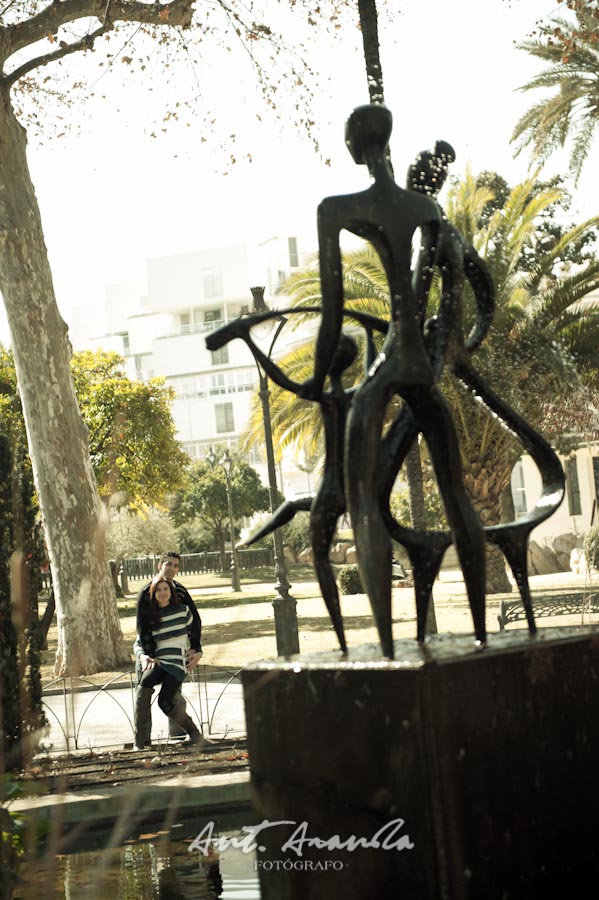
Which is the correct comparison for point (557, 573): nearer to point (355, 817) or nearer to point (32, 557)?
point (32, 557)

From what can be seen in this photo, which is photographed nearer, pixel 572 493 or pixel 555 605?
pixel 555 605

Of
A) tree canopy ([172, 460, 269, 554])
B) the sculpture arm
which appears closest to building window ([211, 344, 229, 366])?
tree canopy ([172, 460, 269, 554])

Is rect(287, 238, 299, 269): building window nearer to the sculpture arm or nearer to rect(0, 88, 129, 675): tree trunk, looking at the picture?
rect(0, 88, 129, 675): tree trunk

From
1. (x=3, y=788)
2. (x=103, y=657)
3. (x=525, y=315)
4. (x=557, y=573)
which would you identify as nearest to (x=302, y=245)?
(x=557, y=573)

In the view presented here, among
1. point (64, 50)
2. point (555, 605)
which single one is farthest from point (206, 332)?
point (555, 605)

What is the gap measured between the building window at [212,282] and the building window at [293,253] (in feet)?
17.8

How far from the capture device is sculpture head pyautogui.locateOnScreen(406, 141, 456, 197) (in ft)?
16.0

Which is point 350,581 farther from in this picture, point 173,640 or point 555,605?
point 173,640

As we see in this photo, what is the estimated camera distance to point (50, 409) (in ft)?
57.1

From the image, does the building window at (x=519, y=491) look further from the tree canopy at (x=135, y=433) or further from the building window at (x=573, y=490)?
the tree canopy at (x=135, y=433)

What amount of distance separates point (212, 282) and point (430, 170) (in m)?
83.5

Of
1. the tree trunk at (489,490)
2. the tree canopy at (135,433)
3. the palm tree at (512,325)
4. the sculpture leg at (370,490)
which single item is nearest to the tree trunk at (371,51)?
the sculpture leg at (370,490)

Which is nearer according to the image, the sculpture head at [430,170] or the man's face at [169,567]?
the sculpture head at [430,170]

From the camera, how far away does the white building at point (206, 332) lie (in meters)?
85.6
